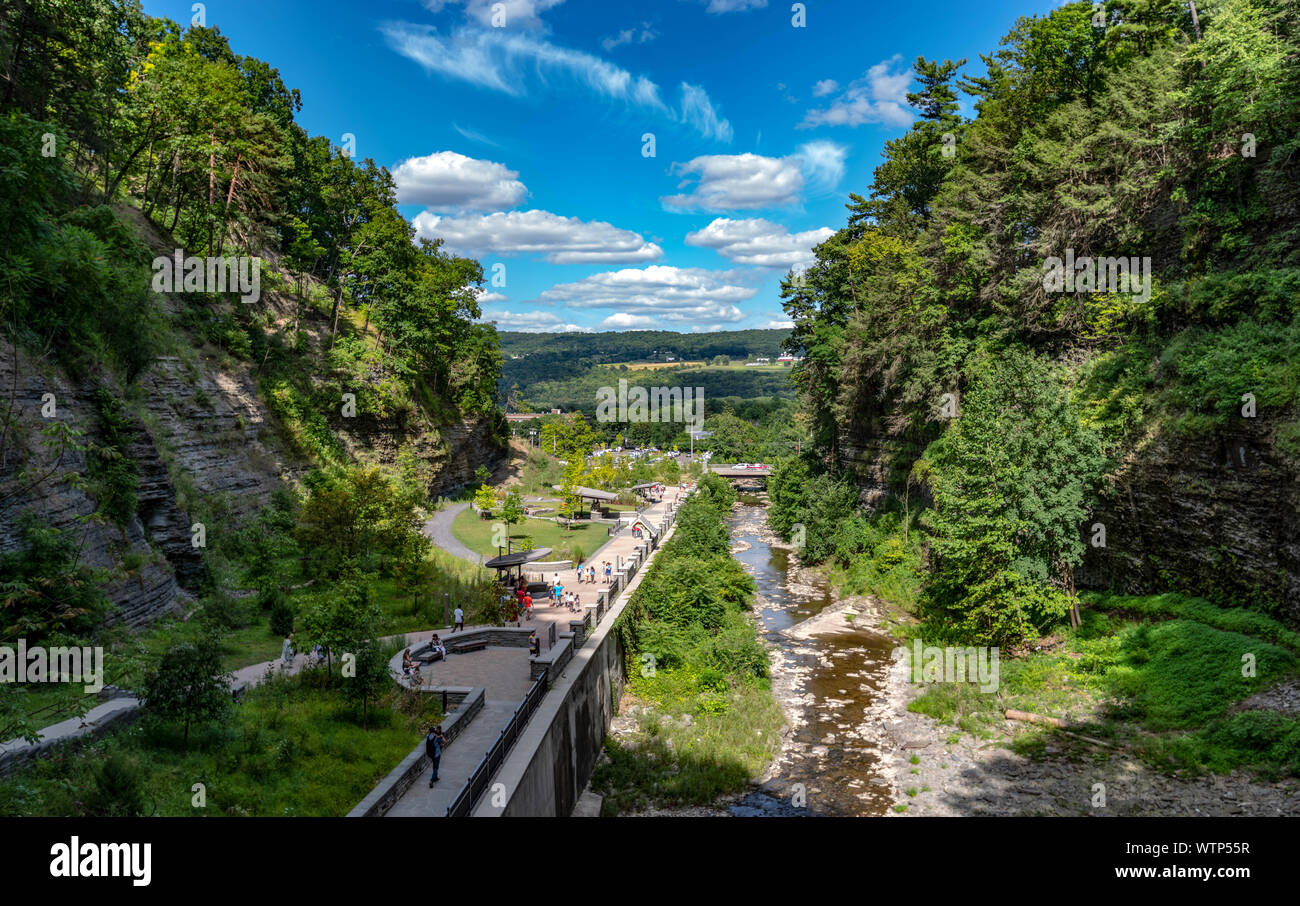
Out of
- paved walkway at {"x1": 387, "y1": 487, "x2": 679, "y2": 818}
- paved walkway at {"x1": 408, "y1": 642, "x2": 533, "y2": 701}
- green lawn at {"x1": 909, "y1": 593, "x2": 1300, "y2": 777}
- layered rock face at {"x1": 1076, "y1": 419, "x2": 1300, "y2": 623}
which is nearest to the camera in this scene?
paved walkway at {"x1": 387, "y1": 487, "x2": 679, "y2": 818}

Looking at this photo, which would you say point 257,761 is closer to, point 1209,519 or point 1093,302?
point 1209,519

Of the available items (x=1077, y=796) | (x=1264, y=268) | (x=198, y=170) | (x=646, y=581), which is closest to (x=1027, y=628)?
(x=1077, y=796)

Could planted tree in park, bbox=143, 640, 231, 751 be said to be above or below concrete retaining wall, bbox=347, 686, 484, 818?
above

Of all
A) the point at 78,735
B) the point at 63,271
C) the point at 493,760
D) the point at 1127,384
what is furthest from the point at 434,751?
the point at 1127,384

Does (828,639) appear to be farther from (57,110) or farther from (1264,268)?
(57,110)

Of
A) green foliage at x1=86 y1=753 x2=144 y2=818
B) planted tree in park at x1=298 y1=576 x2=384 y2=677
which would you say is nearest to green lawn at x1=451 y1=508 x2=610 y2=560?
planted tree in park at x1=298 y1=576 x2=384 y2=677

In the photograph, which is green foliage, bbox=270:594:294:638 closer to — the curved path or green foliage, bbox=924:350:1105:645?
the curved path
